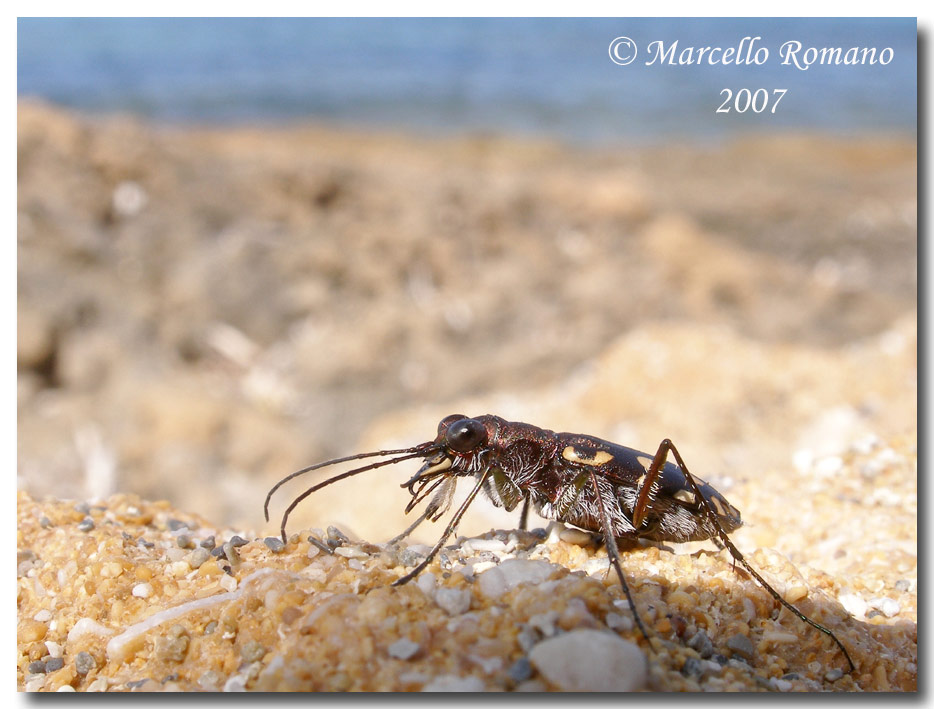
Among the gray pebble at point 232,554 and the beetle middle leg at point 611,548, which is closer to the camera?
the beetle middle leg at point 611,548

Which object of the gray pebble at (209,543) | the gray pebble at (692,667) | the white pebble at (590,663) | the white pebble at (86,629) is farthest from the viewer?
the gray pebble at (209,543)

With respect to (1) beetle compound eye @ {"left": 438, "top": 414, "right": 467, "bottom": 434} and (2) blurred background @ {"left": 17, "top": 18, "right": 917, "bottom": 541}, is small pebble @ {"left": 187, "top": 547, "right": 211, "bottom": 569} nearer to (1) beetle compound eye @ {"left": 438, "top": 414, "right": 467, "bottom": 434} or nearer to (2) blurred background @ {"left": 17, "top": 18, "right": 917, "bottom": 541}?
(1) beetle compound eye @ {"left": 438, "top": 414, "right": 467, "bottom": 434}

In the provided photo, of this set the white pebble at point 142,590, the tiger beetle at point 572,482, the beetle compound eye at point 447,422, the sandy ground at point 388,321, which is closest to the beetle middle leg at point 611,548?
the tiger beetle at point 572,482

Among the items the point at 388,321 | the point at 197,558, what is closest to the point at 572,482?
the point at 197,558

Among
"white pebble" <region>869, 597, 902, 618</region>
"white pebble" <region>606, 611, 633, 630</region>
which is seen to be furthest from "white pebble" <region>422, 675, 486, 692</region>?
"white pebble" <region>869, 597, 902, 618</region>

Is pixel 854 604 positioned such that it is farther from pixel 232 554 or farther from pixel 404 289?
pixel 404 289

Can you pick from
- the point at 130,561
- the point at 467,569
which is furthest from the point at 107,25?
the point at 467,569

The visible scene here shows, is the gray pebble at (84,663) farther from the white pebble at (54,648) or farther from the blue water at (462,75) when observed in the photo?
the blue water at (462,75)
